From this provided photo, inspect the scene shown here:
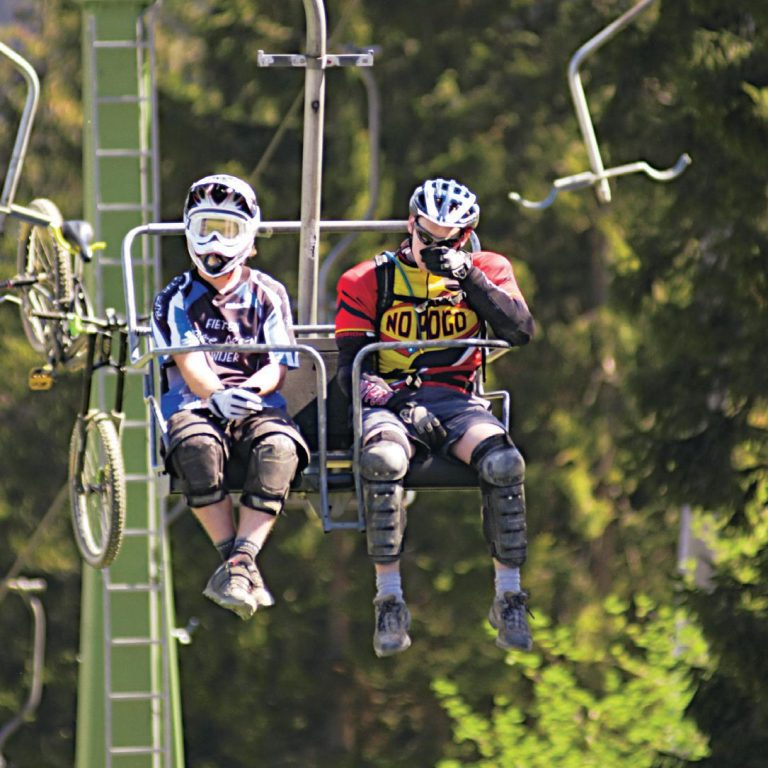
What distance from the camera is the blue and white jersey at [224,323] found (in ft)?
34.5

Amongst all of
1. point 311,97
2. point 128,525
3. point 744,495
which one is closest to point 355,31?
point 744,495

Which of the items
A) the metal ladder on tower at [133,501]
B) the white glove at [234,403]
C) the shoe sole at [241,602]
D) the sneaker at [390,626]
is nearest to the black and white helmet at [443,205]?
the white glove at [234,403]

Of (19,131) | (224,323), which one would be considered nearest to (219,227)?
(224,323)

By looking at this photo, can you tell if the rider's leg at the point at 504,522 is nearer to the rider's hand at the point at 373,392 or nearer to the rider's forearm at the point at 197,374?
the rider's hand at the point at 373,392

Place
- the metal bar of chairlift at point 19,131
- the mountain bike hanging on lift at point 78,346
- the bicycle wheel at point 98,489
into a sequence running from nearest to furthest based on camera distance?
the bicycle wheel at point 98,489 < the mountain bike hanging on lift at point 78,346 < the metal bar of chairlift at point 19,131

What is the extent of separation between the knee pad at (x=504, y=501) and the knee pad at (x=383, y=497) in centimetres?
29

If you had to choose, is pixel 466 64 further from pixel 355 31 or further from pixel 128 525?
pixel 128 525

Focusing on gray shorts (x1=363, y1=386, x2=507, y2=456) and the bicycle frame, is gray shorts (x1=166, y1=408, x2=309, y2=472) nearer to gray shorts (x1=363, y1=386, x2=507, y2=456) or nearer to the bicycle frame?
gray shorts (x1=363, y1=386, x2=507, y2=456)

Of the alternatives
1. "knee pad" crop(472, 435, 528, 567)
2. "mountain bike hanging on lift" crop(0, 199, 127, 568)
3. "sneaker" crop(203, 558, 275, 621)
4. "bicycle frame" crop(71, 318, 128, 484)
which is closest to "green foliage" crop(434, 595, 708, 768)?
"mountain bike hanging on lift" crop(0, 199, 127, 568)

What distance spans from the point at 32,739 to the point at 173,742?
17.5 metres

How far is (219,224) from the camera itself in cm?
1047

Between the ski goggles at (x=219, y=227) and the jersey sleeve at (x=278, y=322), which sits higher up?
the ski goggles at (x=219, y=227)

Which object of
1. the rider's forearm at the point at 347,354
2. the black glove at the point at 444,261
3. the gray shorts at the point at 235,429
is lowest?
the gray shorts at the point at 235,429

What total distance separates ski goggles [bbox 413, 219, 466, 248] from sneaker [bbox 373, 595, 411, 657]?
1151 mm
